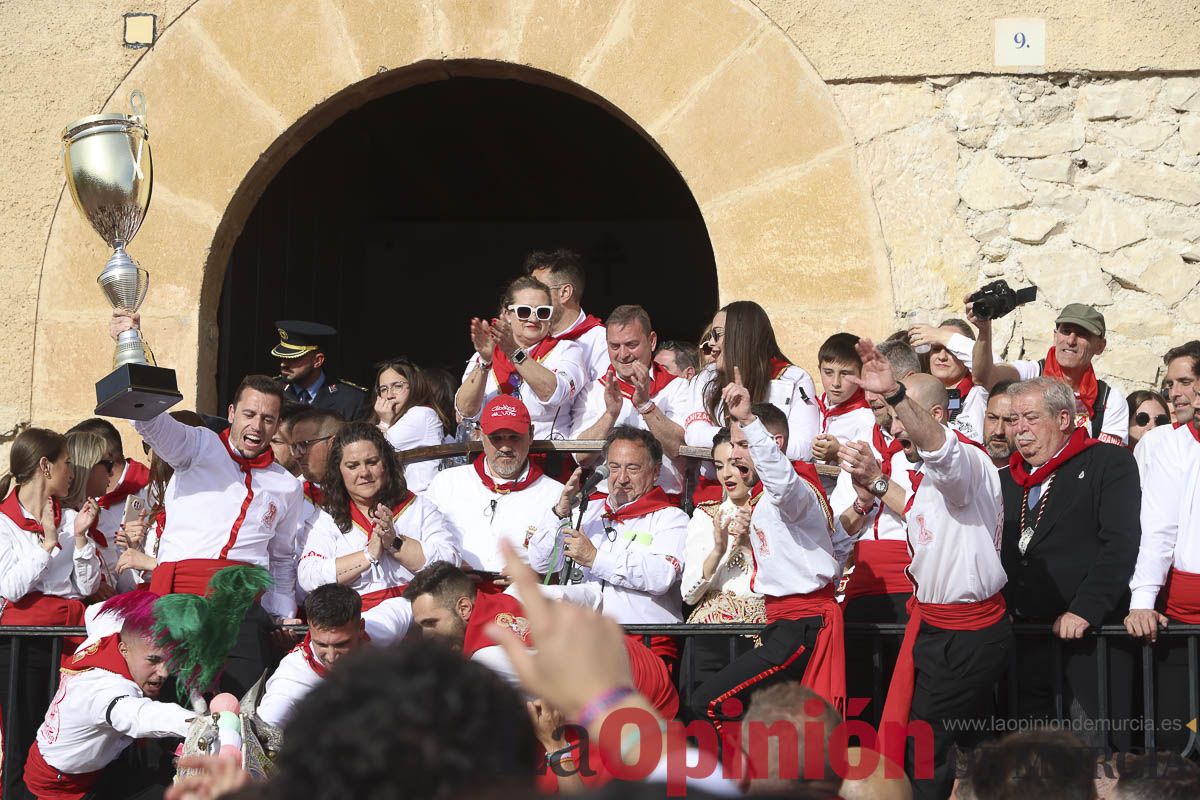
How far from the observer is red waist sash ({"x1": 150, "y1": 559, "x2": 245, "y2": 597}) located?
17.9ft

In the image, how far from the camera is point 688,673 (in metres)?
4.98

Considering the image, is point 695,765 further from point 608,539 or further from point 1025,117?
point 1025,117

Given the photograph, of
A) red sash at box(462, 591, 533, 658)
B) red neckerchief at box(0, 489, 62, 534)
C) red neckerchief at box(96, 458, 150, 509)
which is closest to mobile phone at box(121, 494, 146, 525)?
red neckerchief at box(96, 458, 150, 509)

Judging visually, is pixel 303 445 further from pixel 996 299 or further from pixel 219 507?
pixel 996 299

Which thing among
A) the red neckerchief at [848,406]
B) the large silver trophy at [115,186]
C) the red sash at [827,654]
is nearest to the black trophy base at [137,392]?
the large silver trophy at [115,186]

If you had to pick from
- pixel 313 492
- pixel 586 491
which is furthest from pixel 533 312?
pixel 313 492

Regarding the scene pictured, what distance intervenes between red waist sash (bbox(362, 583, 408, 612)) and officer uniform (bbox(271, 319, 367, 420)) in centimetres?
189

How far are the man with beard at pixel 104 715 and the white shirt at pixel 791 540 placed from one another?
6.54 ft

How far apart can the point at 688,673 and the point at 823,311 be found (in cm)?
259

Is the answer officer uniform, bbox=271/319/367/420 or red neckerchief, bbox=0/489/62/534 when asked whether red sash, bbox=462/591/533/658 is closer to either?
red neckerchief, bbox=0/489/62/534

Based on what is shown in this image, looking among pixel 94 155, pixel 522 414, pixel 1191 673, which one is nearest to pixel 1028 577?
pixel 1191 673

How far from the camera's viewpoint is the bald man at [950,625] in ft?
15.0

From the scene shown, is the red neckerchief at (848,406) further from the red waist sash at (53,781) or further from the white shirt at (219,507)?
the red waist sash at (53,781)

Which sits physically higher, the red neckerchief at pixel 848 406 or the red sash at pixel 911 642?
the red neckerchief at pixel 848 406
